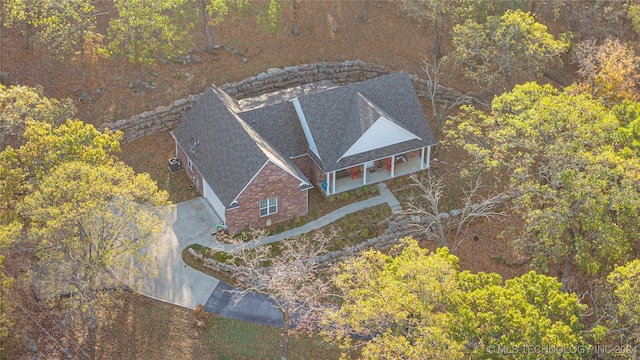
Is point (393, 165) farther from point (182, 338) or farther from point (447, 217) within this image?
point (182, 338)

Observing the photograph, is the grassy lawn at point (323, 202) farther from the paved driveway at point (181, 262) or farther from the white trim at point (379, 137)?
the paved driveway at point (181, 262)

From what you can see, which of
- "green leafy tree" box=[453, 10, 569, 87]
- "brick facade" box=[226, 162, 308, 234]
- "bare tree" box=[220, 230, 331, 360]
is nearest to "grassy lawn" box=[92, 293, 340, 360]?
"bare tree" box=[220, 230, 331, 360]

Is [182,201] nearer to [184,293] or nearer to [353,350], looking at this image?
[184,293]

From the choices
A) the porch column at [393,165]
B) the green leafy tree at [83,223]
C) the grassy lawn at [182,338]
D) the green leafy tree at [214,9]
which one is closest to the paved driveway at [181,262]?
the grassy lawn at [182,338]

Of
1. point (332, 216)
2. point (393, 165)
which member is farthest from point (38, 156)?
point (393, 165)

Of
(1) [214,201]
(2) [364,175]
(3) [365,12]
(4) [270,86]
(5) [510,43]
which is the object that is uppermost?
(3) [365,12]

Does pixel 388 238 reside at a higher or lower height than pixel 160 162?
lower

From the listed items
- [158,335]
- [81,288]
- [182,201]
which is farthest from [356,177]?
[81,288]
